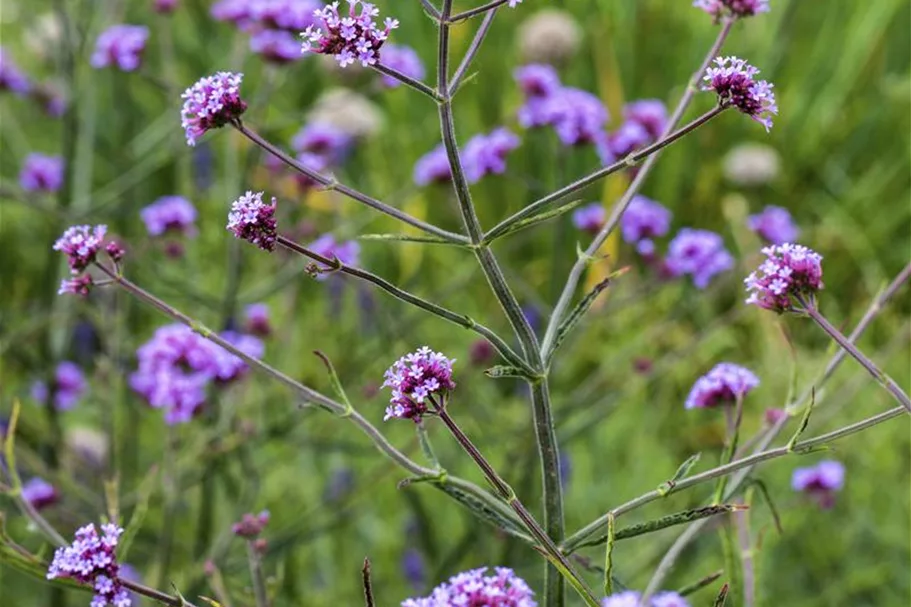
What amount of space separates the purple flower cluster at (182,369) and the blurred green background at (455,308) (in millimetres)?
61

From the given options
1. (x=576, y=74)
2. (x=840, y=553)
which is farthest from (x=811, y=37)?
(x=840, y=553)

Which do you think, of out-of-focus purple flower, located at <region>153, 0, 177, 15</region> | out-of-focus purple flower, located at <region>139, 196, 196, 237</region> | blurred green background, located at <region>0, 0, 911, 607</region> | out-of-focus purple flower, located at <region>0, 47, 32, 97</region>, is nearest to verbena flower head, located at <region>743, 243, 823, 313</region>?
blurred green background, located at <region>0, 0, 911, 607</region>

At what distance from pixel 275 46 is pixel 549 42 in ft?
5.75

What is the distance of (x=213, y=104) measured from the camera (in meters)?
1.00

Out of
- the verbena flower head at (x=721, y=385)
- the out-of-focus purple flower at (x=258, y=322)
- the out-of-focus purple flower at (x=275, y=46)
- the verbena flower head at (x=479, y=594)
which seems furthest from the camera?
the out-of-focus purple flower at (x=258, y=322)

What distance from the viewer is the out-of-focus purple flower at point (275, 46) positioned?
7.31ft

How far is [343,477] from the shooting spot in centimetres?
250

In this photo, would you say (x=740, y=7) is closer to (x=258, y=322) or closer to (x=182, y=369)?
(x=182, y=369)

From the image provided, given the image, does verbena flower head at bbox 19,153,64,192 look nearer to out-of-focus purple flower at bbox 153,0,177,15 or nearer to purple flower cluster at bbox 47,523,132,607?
out-of-focus purple flower at bbox 153,0,177,15

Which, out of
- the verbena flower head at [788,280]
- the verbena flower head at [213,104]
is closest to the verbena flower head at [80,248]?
the verbena flower head at [213,104]

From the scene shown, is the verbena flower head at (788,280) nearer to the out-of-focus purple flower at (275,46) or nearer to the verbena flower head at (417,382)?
the verbena flower head at (417,382)

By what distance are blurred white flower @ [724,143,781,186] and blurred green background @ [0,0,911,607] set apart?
0.41ft

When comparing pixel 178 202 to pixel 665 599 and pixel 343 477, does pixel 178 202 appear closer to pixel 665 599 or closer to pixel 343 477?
pixel 343 477

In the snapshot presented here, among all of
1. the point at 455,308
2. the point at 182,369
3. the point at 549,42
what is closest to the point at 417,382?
the point at 182,369
